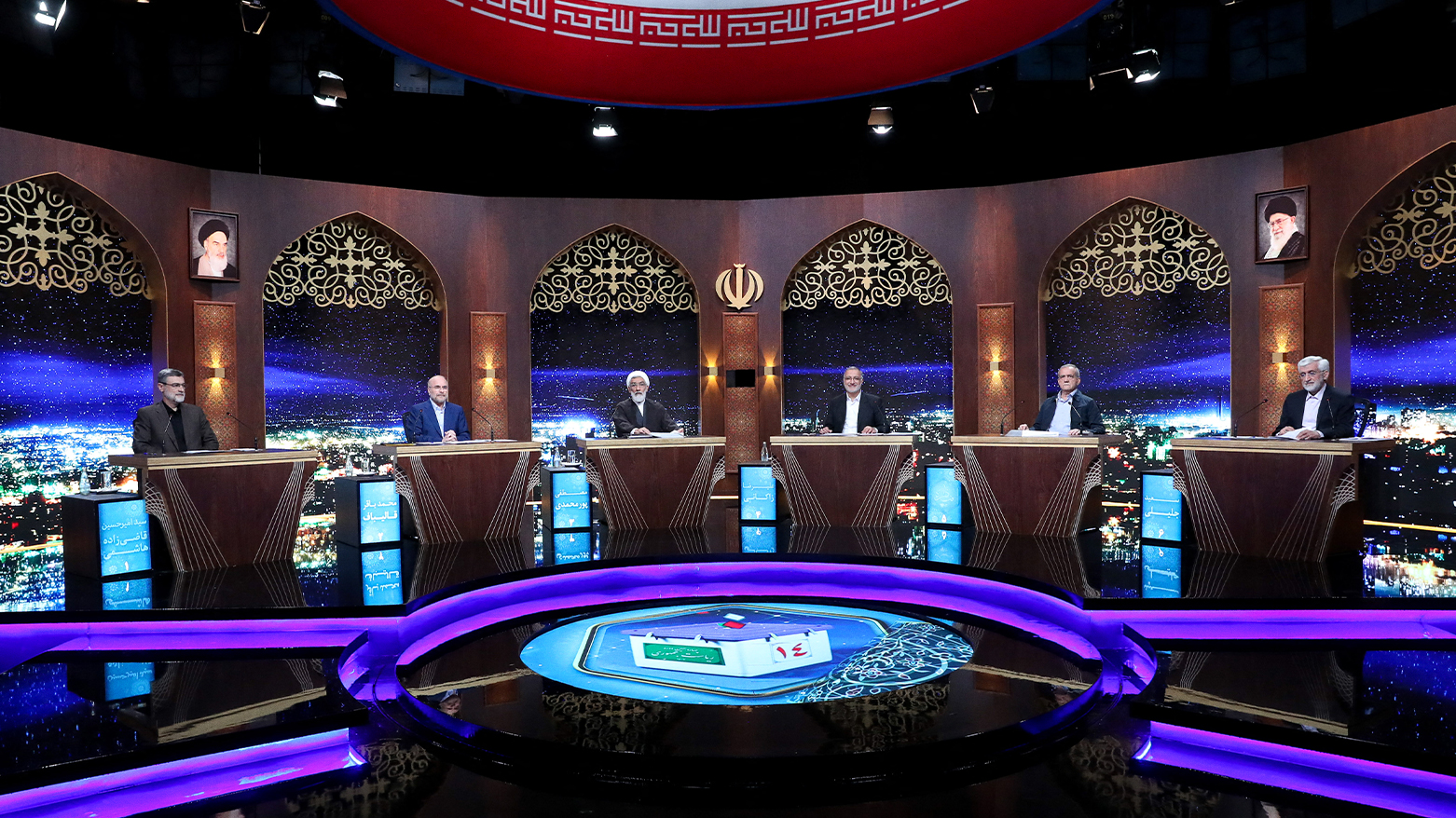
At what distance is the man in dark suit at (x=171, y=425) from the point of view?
19.2ft

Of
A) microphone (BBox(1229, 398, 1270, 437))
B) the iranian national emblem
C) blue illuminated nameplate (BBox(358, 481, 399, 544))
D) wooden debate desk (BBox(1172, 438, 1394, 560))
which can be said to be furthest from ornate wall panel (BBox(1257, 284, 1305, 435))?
blue illuminated nameplate (BBox(358, 481, 399, 544))

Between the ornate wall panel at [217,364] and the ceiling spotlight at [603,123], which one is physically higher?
the ceiling spotlight at [603,123]

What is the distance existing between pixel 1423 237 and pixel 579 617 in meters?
6.64

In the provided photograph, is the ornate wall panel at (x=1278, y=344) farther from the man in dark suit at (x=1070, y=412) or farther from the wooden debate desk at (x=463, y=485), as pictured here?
the wooden debate desk at (x=463, y=485)

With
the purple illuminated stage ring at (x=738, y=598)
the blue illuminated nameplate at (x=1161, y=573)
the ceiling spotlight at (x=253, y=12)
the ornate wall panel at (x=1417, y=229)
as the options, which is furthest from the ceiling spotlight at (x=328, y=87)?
the ornate wall panel at (x=1417, y=229)

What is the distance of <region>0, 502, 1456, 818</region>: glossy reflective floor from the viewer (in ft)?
9.75

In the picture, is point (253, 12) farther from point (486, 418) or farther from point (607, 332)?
point (607, 332)

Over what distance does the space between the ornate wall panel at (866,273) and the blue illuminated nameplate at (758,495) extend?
8.44ft

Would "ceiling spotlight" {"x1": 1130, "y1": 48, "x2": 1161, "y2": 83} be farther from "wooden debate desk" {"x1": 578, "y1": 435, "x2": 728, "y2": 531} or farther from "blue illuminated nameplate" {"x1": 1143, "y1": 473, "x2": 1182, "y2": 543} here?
"wooden debate desk" {"x1": 578, "y1": 435, "x2": 728, "y2": 531}

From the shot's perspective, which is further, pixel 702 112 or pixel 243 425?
pixel 702 112

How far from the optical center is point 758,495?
7359 millimetres

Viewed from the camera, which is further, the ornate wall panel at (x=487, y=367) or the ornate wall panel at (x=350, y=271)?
the ornate wall panel at (x=487, y=367)

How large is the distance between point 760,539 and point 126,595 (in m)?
3.81

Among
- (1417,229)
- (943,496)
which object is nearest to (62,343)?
(943,496)
